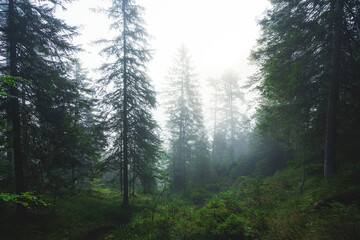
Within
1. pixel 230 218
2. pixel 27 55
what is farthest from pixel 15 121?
pixel 230 218

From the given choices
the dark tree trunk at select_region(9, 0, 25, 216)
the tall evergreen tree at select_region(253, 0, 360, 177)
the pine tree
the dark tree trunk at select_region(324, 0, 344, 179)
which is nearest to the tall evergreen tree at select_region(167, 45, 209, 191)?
the tall evergreen tree at select_region(253, 0, 360, 177)

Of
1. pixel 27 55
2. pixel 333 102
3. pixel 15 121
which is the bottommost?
pixel 15 121

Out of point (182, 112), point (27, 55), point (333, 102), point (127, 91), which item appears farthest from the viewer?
point (182, 112)

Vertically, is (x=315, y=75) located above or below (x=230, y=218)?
above

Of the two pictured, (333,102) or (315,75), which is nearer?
(333,102)

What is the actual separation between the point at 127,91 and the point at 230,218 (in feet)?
33.4

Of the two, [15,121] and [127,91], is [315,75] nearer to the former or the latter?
[127,91]

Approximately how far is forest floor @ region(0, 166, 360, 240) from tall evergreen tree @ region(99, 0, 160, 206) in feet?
9.43

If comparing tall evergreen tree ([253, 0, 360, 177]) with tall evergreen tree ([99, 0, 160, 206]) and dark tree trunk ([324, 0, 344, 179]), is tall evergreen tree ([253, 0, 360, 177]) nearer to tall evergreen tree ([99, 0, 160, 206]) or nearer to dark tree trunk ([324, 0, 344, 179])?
dark tree trunk ([324, 0, 344, 179])

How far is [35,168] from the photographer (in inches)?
270

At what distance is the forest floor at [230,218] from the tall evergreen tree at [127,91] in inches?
113

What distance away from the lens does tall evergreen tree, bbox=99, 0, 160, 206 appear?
1052 cm

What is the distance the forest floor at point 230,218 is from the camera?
12.5 ft

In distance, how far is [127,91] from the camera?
10.9 metres
